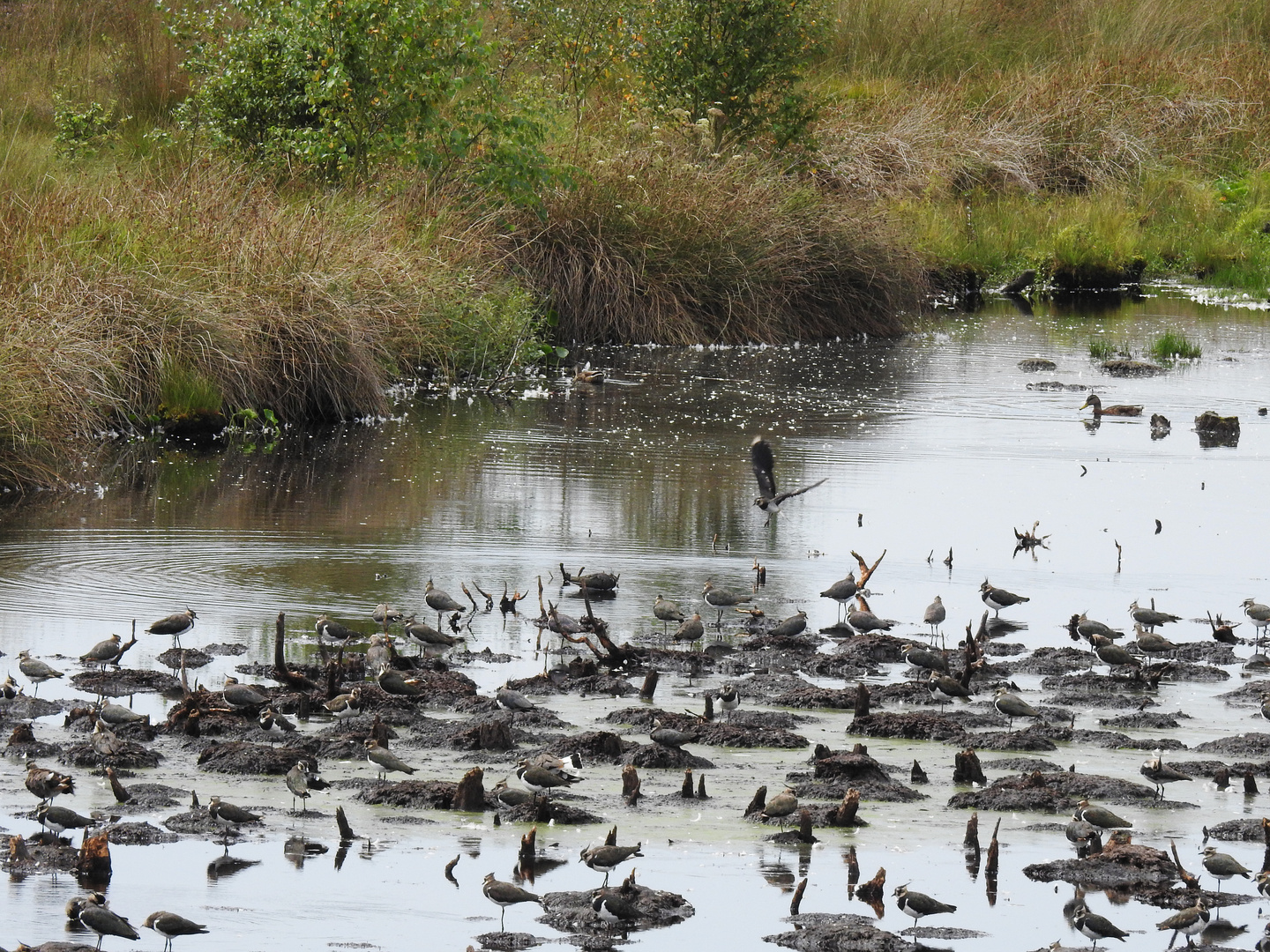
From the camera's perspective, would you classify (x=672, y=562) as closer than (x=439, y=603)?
No

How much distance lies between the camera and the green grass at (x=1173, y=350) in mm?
22484

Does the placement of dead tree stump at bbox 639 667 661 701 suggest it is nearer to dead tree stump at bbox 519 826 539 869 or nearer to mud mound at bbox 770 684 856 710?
mud mound at bbox 770 684 856 710

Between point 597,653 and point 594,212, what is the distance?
48.6ft

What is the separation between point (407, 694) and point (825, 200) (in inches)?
726

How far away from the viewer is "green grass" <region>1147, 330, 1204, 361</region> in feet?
73.8

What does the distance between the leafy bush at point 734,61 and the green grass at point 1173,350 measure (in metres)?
7.00

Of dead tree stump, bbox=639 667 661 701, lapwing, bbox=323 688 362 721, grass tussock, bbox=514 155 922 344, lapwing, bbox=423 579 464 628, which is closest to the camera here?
lapwing, bbox=323 688 362 721

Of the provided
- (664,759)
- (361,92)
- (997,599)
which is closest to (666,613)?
(997,599)

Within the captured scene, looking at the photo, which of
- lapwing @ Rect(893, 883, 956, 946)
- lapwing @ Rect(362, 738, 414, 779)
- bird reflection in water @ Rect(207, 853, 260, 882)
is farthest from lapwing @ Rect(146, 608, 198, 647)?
lapwing @ Rect(893, 883, 956, 946)

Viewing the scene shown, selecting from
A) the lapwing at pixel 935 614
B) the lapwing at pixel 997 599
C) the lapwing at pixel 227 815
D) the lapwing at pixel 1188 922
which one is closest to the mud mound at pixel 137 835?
the lapwing at pixel 227 815

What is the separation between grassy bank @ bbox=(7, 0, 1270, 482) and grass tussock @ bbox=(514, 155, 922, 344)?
0.04 m

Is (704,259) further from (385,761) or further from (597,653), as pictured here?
(385,761)

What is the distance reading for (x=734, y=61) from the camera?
1046 inches

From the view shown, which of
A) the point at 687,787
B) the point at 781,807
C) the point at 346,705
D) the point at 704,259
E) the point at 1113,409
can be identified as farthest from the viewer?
the point at 704,259
